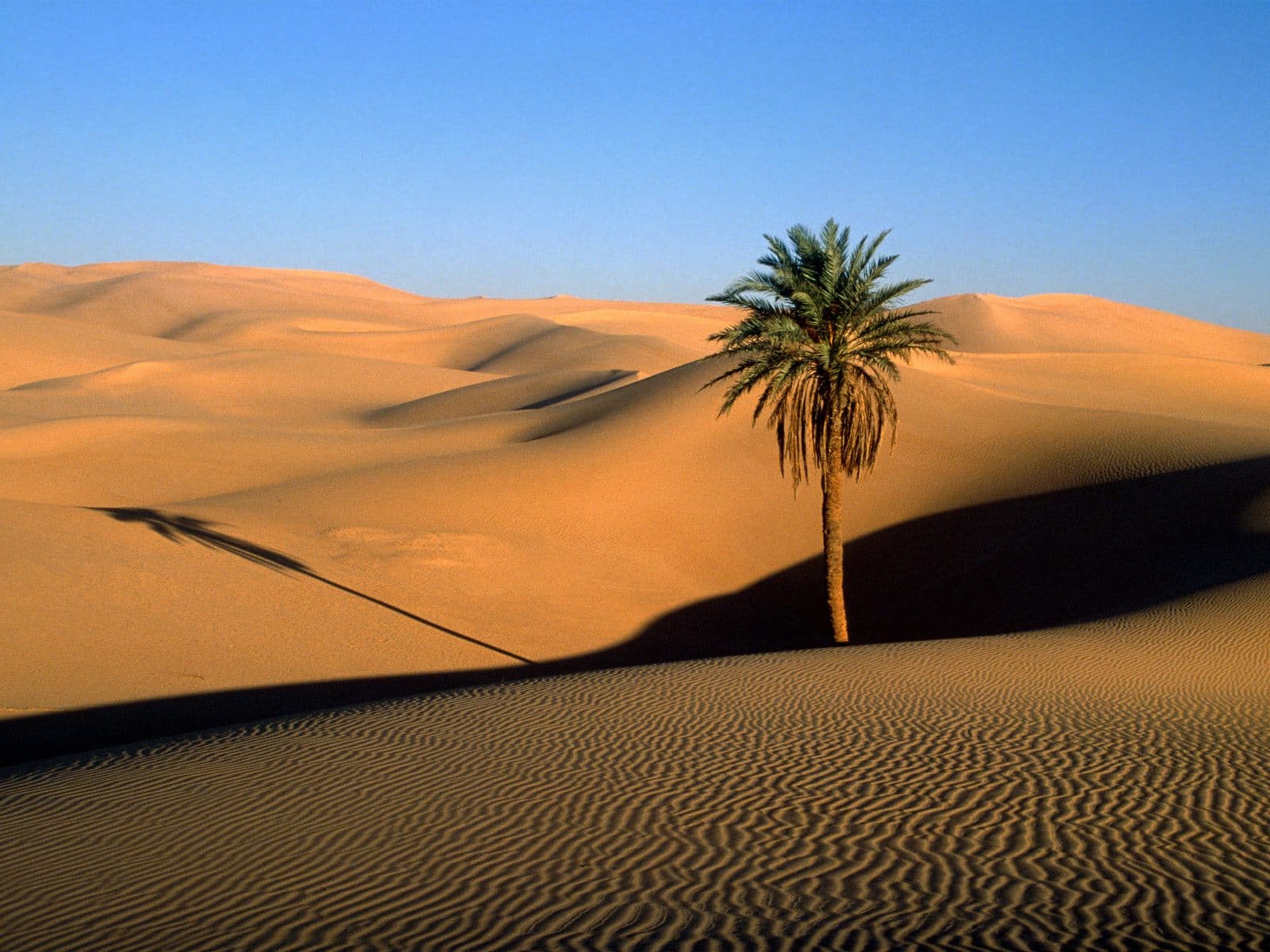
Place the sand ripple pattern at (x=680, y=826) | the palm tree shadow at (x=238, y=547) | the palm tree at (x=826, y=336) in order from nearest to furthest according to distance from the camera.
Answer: the sand ripple pattern at (x=680, y=826)
the palm tree at (x=826, y=336)
the palm tree shadow at (x=238, y=547)

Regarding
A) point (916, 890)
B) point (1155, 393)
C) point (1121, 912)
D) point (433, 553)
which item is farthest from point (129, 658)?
point (1155, 393)

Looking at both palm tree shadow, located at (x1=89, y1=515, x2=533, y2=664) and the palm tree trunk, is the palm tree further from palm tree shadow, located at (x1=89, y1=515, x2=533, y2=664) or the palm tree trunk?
palm tree shadow, located at (x1=89, y1=515, x2=533, y2=664)

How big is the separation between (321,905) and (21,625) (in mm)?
12573

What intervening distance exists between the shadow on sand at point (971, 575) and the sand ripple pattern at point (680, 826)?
5643 millimetres

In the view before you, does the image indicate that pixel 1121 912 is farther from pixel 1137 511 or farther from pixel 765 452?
pixel 765 452

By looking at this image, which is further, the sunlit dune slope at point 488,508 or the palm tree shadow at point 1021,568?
the palm tree shadow at point 1021,568

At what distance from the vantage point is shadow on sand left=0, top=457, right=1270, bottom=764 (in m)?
18.5

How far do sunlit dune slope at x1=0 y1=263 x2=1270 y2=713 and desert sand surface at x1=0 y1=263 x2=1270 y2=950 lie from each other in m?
0.12

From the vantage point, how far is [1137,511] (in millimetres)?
23969

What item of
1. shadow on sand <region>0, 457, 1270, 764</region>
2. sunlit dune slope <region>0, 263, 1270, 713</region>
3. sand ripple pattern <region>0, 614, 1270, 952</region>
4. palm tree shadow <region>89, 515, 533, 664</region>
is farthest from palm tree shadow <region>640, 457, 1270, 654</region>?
sand ripple pattern <region>0, 614, 1270, 952</region>

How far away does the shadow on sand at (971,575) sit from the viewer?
1850 centimetres

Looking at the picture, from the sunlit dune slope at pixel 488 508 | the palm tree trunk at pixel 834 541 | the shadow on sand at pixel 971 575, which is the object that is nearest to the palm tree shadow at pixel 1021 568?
the shadow on sand at pixel 971 575

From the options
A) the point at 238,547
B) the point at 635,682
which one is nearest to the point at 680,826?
the point at 635,682

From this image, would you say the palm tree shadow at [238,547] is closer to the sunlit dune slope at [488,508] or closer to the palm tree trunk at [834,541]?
the sunlit dune slope at [488,508]
